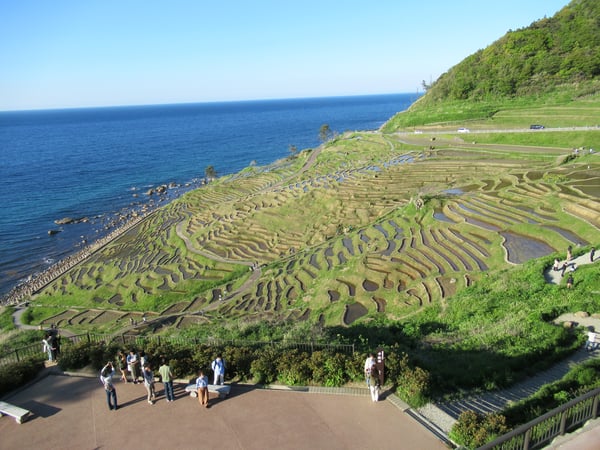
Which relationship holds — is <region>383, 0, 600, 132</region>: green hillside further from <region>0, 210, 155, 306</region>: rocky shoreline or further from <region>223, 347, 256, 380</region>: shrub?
<region>223, 347, 256, 380</region>: shrub

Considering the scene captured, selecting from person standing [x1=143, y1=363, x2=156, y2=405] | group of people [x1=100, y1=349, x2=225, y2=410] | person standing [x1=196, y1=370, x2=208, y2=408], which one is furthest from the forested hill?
person standing [x1=143, y1=363, x2=156, y2=405]

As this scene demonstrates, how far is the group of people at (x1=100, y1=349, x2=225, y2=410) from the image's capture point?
584 inches

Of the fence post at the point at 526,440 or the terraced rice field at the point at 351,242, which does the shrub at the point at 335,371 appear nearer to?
the fence post at the point at 526,440

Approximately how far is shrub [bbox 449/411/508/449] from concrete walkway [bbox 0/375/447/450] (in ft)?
2.28

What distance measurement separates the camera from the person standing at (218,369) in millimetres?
15781

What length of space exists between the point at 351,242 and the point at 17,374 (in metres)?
36.9

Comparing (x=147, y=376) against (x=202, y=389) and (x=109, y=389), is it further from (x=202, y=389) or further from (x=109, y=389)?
(x=202, y=389)

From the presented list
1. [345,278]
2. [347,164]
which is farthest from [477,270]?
[347,164]

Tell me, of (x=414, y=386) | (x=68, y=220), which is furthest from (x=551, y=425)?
(x=68, y=220)

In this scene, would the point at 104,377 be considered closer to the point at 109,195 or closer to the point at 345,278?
the point at 345,278

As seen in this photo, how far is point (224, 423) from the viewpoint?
14.2 metres

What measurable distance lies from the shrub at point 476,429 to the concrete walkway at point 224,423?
2.28 ft

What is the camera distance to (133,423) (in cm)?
1448

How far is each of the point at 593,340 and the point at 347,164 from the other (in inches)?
2835
